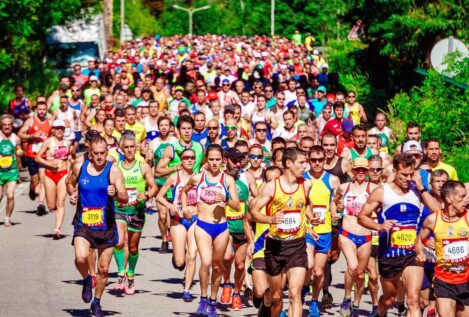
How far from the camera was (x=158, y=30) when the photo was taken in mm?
106250

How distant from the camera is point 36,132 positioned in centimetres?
2214

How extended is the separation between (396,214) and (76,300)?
4103mm

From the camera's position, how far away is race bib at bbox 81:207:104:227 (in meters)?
12.9

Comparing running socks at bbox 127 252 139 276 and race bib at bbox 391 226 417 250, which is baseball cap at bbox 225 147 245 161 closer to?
running socks at bbox 127 252 139 276

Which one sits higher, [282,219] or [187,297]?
[282,219]

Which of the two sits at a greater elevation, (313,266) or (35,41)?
(35,41)

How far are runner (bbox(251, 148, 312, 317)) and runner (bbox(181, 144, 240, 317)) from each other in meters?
1.30

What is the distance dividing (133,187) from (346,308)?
3.00m

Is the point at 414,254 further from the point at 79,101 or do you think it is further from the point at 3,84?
the point at 3,84

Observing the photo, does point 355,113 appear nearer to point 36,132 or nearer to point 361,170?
point 36,132

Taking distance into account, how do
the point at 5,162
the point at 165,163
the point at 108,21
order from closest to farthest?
the point at 165,163, the point at 5,162, the point at 108,21

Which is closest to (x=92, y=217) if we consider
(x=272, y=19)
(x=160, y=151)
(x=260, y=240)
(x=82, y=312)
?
(x=82, y=312)

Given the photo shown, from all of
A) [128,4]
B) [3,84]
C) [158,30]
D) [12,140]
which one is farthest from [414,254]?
[158,30]

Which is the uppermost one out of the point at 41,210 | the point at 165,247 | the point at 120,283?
the point at 41,210
